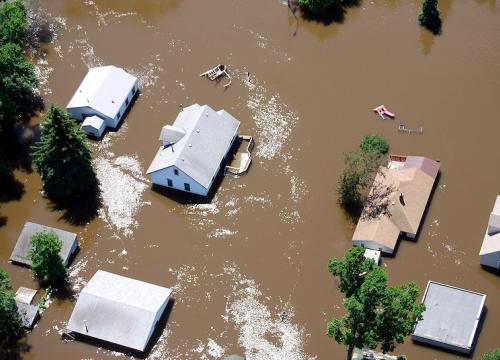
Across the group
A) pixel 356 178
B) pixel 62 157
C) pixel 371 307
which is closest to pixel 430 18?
pixel 356 178

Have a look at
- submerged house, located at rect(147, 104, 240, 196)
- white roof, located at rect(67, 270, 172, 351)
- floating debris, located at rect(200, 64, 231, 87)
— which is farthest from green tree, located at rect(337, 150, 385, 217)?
floating debris, located at rect(200, 64, 231, 87)

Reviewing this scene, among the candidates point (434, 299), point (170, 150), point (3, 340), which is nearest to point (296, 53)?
point (170, 150)

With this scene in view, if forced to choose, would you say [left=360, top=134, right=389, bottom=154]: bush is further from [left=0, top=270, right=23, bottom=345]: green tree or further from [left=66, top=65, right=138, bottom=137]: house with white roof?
[left=0, top=270, right=23, bottom=345]: green tree

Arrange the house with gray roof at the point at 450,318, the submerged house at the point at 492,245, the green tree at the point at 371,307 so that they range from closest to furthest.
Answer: the green tree at the point at 371,307 → the house with gray roof at the point at 450,318 → the submerged house at the point at 492,245

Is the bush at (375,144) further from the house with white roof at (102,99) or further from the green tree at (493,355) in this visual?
the house with white roof at (102,99)

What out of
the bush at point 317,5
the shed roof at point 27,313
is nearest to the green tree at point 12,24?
the shed roof at point 27,313

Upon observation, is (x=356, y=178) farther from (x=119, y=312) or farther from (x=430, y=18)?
(x=430, y=18)
